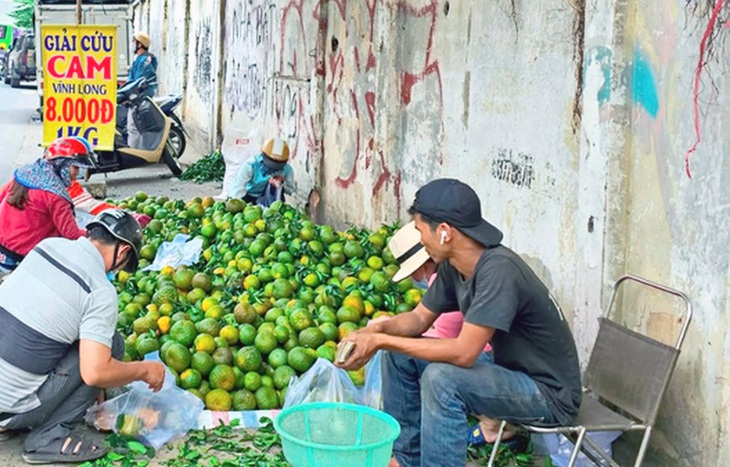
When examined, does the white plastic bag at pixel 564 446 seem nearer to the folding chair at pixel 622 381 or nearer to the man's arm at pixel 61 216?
the folding chair at pixel 622 381

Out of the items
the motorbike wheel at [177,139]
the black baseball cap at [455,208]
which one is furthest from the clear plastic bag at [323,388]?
the motorbike wheel at [177,139]

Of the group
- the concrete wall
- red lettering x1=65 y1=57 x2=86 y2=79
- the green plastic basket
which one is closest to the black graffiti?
the concrete wall

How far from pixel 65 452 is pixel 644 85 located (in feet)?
9.98

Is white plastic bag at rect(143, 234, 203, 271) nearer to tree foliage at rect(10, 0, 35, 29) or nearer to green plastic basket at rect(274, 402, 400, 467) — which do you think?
green plastic basket at rect(274, 402, 400, 467)

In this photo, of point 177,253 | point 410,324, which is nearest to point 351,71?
point 177,253

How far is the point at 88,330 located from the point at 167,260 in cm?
303

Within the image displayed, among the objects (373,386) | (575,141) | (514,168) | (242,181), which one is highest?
(575,141)

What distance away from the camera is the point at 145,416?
4496 mm

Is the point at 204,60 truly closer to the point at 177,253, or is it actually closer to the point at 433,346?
the point at 177,253

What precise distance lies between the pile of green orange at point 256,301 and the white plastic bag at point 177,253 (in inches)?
3.1

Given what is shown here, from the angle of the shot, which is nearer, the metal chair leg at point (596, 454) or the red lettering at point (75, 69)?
the metal chair leg at point (596, 454)

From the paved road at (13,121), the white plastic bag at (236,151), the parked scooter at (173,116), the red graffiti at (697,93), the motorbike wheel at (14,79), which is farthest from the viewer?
the motorbike wheel at (14,79)

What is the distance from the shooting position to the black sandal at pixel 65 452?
4.24 m

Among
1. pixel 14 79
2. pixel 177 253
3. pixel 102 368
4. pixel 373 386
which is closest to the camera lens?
pixel 102 368
